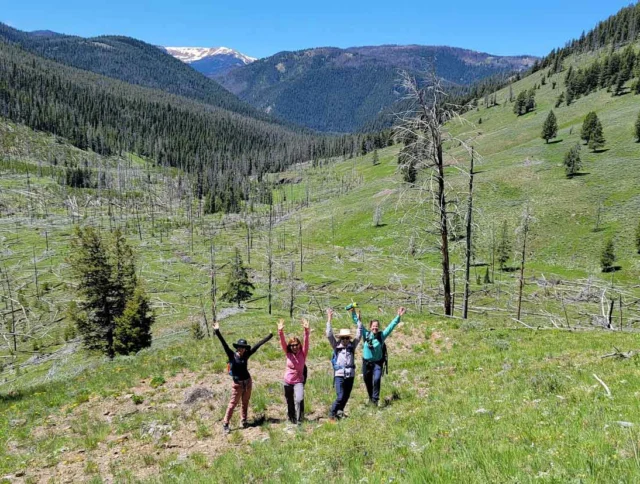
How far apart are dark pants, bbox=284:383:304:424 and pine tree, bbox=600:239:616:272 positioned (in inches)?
3375

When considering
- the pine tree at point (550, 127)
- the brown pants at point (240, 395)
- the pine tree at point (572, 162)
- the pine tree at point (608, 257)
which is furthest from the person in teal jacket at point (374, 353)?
the pine tree at point (550, 127)

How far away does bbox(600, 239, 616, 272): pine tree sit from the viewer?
76125 millimetres

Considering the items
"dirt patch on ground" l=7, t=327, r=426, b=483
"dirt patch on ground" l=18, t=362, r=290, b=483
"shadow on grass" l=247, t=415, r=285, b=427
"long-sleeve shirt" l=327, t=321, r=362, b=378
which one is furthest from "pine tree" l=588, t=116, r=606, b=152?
"shadow on grass" l=247, t=415, r=285, b=427

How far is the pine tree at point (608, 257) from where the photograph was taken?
2997 inches

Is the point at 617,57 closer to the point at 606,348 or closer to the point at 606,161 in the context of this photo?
the point at 606,161

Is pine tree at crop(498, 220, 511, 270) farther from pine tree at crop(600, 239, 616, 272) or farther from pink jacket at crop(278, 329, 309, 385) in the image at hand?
pink jacket at crop(278, 329, 309, 385)

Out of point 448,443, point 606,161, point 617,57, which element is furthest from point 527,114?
point 448,443

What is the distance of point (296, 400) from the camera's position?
11711 mm

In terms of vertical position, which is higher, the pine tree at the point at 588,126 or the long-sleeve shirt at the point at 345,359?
the pine tree at the point at 588,126

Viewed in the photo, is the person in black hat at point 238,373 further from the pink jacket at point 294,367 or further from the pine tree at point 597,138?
the pine tree at point 597,138

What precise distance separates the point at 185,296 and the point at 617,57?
651ft

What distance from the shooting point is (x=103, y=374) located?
18.7m

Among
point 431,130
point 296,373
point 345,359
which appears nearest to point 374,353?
point 345,359

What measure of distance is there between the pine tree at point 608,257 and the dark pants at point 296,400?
281ft
